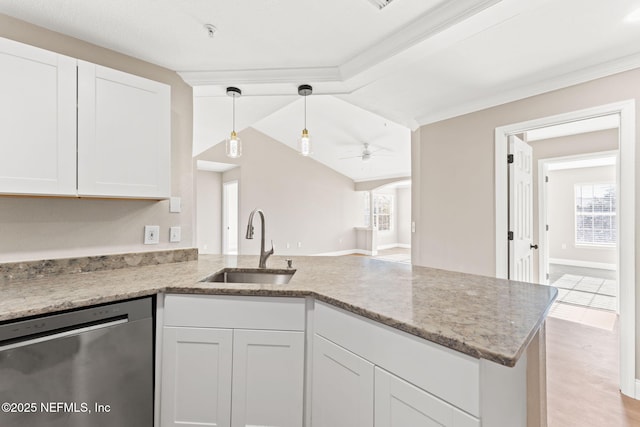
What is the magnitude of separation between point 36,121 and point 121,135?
37cm

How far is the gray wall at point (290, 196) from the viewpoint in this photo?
6641 mm

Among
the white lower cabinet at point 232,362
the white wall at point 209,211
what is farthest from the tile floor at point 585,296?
the white wall at point 209,211

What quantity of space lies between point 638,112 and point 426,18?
1703 millimetres

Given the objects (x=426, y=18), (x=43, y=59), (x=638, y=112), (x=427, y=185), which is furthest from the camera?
(x=427, y=185)

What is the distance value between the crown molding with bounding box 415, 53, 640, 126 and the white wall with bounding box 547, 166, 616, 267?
5.97 metres

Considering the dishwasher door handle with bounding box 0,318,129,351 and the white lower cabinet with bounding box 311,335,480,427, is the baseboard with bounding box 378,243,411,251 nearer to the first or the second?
the white lower cabinet with bounding box 311,335,480,427

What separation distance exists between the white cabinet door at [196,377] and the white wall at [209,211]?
5.63m

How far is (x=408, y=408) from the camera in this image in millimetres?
958

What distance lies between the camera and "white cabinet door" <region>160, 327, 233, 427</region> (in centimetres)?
139

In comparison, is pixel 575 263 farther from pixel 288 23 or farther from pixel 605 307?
pixel 288 23

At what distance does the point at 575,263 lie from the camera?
271 inches

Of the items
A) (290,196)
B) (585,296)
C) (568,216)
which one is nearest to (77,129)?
(290,196)

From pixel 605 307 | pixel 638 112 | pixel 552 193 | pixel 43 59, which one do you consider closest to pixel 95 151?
pixel 43 59

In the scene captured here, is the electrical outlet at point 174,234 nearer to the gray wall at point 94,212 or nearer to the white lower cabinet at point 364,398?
the gray wall at point 94,212
